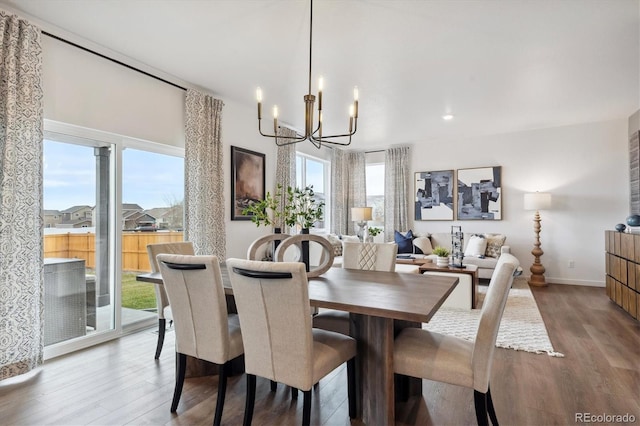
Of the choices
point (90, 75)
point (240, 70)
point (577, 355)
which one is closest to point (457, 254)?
point (577, 355)

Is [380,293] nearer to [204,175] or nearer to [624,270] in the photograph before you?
[204,175]

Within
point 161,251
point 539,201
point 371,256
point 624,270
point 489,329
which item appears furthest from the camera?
point 539,201

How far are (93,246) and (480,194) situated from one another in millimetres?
6113

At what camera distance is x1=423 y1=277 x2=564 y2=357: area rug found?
309 centimetres

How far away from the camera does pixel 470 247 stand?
6027mm

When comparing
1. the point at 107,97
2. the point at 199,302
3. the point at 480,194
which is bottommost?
the point at 199,302

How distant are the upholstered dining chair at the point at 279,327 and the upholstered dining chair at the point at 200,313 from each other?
0.20 m

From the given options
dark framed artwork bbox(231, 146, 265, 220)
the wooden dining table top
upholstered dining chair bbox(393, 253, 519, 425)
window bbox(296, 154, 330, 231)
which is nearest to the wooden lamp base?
window bbox(296, 154, 330, 231)

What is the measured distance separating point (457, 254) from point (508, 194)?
2.31 metres

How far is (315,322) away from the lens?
2.54m

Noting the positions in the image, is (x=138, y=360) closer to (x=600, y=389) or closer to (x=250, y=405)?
(x=250, y=405)

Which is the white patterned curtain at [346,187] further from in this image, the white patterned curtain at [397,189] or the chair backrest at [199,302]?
the chair backrest at [199,302]

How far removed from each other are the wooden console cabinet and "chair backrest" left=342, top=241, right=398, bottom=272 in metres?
2.70

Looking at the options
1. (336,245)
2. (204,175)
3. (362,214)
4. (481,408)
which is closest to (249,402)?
(481,408)
